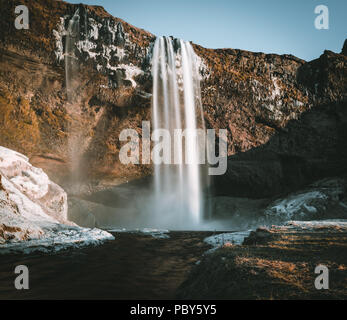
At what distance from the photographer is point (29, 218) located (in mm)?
18688

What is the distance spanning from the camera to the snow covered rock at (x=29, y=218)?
14.9 meters

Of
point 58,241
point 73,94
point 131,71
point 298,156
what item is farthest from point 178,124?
point 58,241

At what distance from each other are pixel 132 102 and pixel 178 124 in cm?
710

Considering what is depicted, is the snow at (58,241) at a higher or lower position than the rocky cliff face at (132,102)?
lower

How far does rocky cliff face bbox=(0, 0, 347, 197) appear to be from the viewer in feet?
102

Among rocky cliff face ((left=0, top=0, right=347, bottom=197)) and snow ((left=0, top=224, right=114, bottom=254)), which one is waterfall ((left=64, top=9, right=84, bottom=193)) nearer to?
rocky cliff face ((left=0, top=0, right=347, bottom=197))

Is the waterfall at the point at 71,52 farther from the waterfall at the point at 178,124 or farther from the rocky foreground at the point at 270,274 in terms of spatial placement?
the rocky foreground at the point at 270,274

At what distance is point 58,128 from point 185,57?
1948cm

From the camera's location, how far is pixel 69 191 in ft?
129

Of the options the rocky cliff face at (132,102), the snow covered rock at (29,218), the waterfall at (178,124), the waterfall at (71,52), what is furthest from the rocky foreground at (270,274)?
the waterfall at (71,52)

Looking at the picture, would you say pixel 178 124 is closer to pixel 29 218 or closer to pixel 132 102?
pixel 132 102

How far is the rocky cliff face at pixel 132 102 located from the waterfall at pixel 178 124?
1564 millimetres

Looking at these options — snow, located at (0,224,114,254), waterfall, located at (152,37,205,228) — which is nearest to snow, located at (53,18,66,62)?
waterfall, located at (152,37,205,228)
